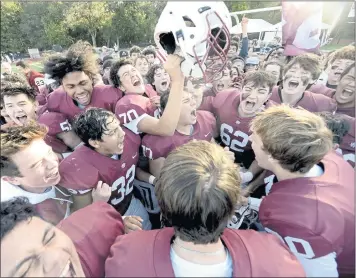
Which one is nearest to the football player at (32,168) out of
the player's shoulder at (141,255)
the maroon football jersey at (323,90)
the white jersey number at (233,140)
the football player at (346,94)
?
the player's shoulder at (141,255)

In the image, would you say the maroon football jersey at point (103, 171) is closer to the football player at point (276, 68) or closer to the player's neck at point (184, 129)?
the player's neck at point (184, 129)

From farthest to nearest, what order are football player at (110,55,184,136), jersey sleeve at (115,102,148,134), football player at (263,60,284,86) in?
football player at (263,60,284,86), jersey sleeve at (115,102,148,134), football player at (110,55,184,136)

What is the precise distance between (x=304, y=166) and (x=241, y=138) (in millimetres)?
888

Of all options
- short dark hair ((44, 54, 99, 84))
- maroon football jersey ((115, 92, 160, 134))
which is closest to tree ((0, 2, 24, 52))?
short dark hair ((44, 54, 99, 84))

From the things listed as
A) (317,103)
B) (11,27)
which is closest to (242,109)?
(317,103)

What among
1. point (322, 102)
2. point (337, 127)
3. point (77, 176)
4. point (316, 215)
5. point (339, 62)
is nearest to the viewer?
point (316, 215)

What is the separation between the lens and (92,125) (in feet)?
4.28

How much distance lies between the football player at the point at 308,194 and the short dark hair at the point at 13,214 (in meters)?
0.76

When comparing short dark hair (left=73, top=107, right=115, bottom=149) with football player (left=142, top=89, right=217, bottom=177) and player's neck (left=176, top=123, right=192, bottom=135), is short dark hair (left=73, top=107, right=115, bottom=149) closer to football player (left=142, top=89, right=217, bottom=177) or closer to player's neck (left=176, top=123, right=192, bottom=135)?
football player (left=142, top=89, right=217, bottom=177)

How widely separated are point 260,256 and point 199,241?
0.17m

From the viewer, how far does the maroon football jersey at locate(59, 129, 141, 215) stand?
1.25 meters

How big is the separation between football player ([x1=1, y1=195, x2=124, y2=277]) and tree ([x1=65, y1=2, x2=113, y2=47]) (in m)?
2.03

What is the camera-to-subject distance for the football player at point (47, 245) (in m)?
0.58

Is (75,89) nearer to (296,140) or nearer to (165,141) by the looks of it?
(165,141)
